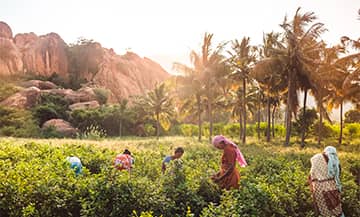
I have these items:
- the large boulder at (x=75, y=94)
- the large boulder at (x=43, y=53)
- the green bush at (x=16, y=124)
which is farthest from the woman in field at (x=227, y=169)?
the large boulder at (x=43, y=53)

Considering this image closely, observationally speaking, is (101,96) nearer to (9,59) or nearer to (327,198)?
(9,59)

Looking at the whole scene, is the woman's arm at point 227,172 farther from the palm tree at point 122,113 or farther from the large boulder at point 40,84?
the large boulder at point 40,84

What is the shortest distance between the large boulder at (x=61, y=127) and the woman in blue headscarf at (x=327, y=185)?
38.2 m

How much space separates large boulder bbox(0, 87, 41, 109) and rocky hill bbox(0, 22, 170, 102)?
1076 centimetres

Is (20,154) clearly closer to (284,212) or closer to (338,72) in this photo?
(284,212)

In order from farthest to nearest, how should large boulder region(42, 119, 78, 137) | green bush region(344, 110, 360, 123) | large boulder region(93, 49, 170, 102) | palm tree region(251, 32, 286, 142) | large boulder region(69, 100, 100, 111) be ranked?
1. large boulder region(93, 49, 170, 102)
2. large boulder region(69, 100, 100, 111)
3. green bush region(344, 110, 360, 123)
4. large boulder region(42, 119, 78, 137)
5. palm tree region(251, 32, 286, 142)

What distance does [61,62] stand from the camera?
65562 mm

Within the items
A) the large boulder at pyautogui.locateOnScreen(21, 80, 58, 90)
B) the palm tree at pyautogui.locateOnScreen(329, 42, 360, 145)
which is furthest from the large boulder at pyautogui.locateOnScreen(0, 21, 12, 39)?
the palm tree at pyautogui.locateOnScreen(329, 42, 360, 145)

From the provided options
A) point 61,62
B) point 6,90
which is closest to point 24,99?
point 6,90

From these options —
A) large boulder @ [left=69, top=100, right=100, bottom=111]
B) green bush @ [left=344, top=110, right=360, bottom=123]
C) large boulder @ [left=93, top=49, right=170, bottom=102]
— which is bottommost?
green bush @ [left=344, top=110, right=360, bottom=123]

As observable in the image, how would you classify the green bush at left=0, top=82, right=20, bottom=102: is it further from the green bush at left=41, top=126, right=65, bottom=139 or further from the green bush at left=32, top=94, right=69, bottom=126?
the green bush at left=41, top=126, right=65, bottom=139

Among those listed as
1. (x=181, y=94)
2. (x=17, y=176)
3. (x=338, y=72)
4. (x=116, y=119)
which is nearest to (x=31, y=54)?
(x=116, y=119)

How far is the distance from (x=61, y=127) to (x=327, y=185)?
130ft

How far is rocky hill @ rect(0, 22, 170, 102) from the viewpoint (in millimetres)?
58241
